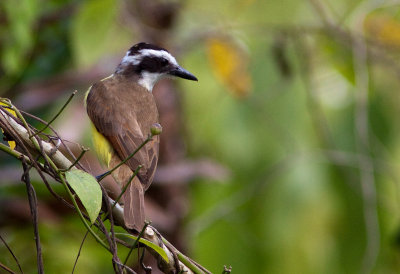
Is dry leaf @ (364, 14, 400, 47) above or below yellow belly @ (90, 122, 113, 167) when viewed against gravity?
above

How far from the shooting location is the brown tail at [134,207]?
2.50m

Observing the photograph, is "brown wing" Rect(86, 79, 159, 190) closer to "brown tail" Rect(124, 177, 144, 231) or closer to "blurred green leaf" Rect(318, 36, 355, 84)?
"brown tail" Rect(124, 177, 144, 231)

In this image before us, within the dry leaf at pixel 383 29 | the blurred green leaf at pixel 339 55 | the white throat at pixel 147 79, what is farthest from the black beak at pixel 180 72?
the dry leaf at pixel 383 29

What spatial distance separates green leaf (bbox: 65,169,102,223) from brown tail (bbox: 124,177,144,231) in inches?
12.2

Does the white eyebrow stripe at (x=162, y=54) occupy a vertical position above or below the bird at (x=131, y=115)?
above

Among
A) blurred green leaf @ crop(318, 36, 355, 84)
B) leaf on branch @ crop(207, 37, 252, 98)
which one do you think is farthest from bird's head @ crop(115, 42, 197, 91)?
blurred green leaf @ crop(318, 36, 355, 84)

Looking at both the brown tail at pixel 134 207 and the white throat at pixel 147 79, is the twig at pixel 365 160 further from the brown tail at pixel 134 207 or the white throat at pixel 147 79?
the brown tail at pixel 134 207

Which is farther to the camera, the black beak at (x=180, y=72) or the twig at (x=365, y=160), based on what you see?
the twig at (x=365, y=160)

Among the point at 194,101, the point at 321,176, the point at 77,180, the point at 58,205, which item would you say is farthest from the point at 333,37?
the point at 77,180

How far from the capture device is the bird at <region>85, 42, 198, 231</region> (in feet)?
10.8

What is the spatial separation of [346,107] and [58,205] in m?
2.18

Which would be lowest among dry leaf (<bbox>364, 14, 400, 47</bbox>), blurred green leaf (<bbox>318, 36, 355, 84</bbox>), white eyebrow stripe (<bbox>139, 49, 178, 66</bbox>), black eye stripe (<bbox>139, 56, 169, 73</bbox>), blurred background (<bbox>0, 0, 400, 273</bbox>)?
blurred background (<bbox>0, 0, 400, 273</bbox>)

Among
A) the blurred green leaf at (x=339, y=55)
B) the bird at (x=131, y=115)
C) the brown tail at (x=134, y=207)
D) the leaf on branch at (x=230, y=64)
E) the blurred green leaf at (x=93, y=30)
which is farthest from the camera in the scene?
the blurred green leaf at (x=339, y=55)

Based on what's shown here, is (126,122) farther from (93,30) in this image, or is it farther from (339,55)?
(339,55)
